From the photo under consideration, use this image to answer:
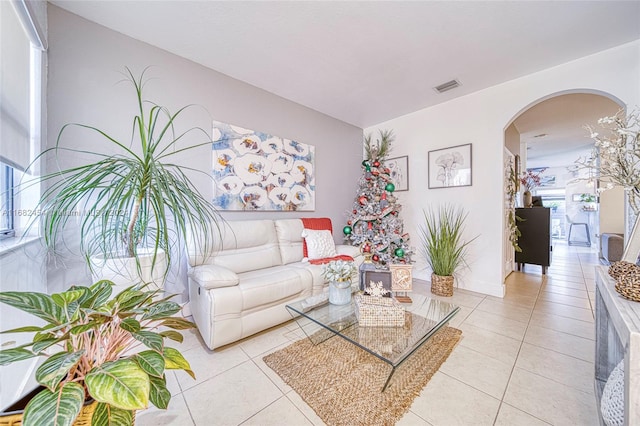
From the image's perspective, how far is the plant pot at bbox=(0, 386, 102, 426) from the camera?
553 mm

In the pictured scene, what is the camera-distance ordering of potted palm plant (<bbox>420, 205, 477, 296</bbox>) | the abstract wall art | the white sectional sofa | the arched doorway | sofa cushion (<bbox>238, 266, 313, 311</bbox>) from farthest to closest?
the arched doorway < potted palm plant (<bbox>420, 205, 477, 296</bbox>) < the abstract wall art < sofa cushion (<bbox>238, 266, 313, 311</bbox>) < the white sectional sofa

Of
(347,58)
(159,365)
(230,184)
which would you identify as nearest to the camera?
(159,365)

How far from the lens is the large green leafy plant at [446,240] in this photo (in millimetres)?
2947

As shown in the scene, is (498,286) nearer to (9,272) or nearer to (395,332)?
(395,332)

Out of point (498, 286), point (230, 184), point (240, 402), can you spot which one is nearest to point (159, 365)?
point (240, 402)

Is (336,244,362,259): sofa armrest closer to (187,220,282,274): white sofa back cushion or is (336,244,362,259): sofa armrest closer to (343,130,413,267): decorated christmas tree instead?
(343,130,413,267): decorated christmas tree

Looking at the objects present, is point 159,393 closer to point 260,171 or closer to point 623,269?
point 623,269

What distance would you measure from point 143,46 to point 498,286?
455cm

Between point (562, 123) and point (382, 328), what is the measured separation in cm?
526

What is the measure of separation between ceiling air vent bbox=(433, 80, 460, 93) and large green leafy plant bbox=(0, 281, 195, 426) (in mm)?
3436

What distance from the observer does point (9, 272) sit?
1.23 meters

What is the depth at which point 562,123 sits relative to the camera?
13.8ft

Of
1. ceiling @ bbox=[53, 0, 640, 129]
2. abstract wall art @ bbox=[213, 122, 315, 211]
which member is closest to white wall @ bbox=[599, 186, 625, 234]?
ceiling @ bbox=[53, 0, 640, 129]

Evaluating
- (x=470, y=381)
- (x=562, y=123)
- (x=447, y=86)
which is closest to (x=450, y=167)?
(x=447, y=86)
